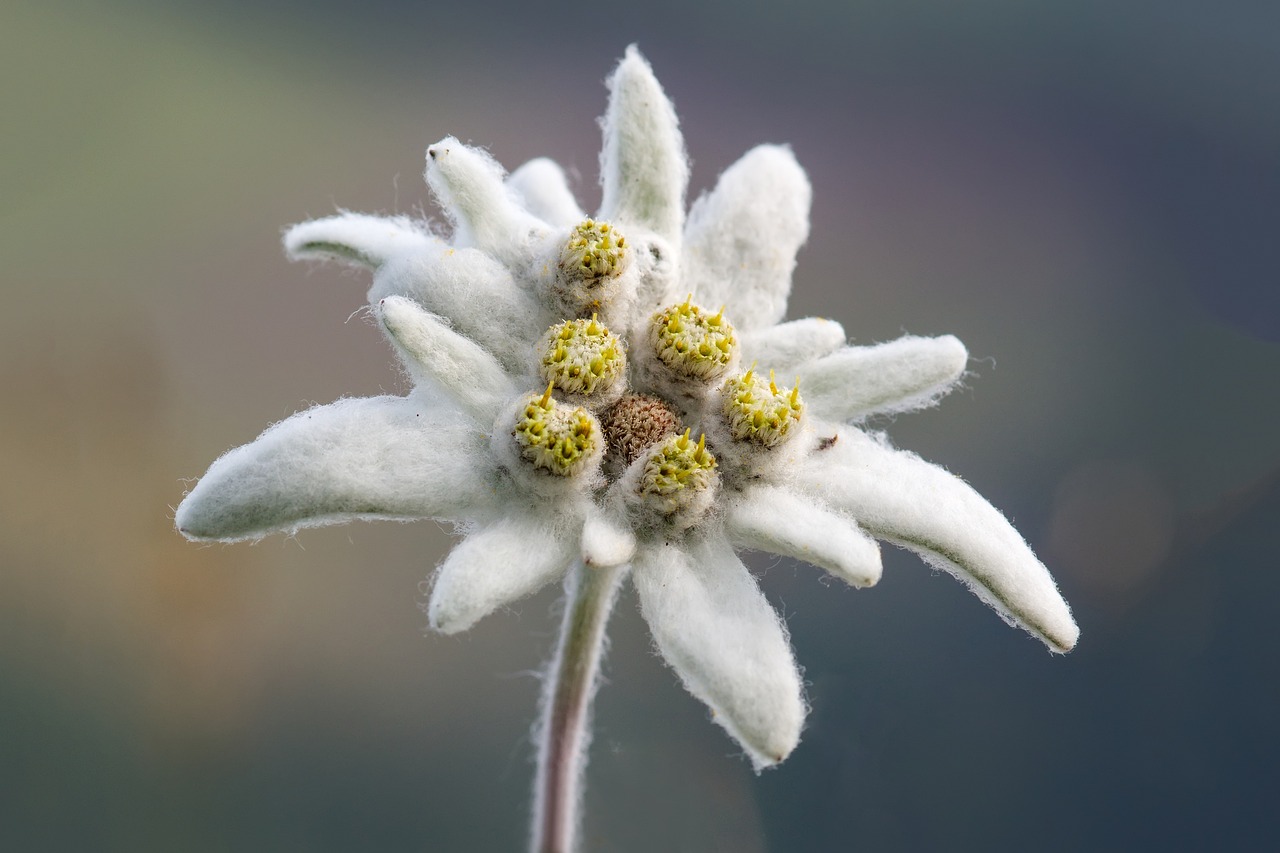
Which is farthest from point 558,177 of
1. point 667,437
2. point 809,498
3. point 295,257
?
point 809,498

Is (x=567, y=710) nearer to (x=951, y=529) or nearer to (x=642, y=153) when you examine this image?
(x=951, y=529)

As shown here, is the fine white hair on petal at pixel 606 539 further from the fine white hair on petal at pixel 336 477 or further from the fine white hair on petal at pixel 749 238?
the fine white hair on petal at pixel 749 238

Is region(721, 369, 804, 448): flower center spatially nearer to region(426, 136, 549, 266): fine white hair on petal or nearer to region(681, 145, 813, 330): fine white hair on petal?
region(681, 145, 813, 330): fine white hair on petal

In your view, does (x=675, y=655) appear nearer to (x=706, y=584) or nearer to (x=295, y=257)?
(x=706, y=584)

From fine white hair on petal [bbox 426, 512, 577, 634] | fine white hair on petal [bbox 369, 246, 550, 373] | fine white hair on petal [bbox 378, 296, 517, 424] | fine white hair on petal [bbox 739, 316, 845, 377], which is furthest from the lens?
fine white hair on petal [bbox 739, 316, 845, 377]

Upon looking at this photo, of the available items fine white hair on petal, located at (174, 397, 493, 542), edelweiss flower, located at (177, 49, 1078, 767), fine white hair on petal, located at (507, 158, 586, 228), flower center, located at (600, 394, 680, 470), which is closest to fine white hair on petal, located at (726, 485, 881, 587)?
edelweiss flower, located at (177, 49, 1078, 767)

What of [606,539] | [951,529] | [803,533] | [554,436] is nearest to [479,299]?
[554,436]
